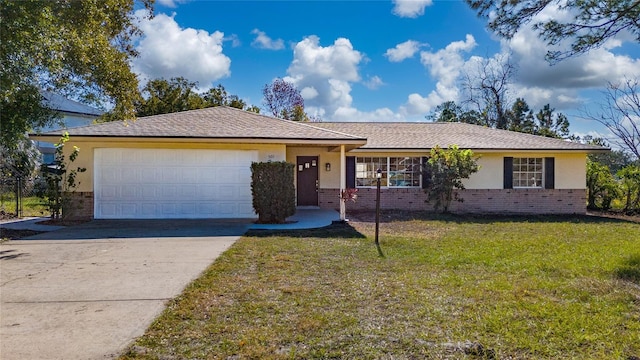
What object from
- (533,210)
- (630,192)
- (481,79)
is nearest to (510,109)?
(481,79)

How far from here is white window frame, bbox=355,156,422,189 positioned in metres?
16.1

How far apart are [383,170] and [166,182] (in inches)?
313

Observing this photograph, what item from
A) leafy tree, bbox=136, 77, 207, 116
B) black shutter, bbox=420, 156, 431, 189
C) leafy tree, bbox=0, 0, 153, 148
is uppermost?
leafy tree, bbox=136, 77, 207, 116

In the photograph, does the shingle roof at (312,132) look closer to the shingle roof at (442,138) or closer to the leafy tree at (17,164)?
the shingle roof at (442,138)

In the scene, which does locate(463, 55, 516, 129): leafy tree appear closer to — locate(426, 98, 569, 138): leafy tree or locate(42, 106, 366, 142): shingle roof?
locate(426, 98, 569, 138): leafy tree

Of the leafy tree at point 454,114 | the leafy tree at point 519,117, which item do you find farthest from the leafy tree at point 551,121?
the leafy tree at point 454,114

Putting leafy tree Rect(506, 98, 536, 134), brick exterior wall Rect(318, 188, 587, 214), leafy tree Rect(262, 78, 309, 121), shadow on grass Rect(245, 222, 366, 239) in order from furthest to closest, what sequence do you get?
1. leafy tree Rect(506, 98, 536, 134)
2. leafy tree Rect(262, 78, 309, 121)
3. brick exterior wall Rect(318, 188, 587, 214)
4. shadow on grass Rect(245, 222, 366, 239)

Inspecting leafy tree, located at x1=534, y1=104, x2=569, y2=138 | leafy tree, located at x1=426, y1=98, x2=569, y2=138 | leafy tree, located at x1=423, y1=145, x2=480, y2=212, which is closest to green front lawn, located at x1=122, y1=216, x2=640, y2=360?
leafy tree, located at x1=423, y1=145, x2=480, y2=212

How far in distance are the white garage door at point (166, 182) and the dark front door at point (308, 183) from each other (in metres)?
3.84

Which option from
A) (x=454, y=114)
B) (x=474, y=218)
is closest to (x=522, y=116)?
(x=454, y=114)

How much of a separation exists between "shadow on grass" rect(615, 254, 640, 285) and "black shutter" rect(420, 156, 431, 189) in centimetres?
847

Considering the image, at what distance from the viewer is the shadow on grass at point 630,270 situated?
6.02 metres

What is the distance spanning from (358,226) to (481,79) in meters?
25.4

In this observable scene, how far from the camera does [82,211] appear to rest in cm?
1270
